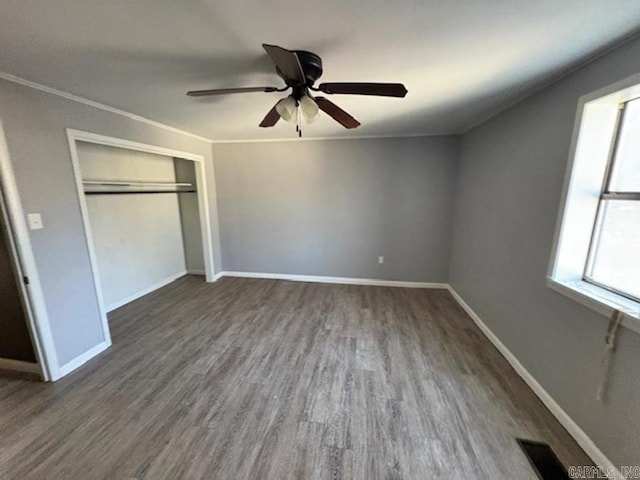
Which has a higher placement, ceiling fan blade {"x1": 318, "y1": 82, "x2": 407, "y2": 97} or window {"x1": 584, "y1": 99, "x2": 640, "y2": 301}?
ceiling fan blade {"x1": 318, "y1": 82, "x2": 407, "y2": 97}

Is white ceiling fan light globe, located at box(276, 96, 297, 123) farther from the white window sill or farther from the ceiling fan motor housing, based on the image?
the white window sill

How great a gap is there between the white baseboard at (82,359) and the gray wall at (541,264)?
405 cm

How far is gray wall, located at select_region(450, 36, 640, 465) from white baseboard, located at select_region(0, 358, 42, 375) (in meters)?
4.29

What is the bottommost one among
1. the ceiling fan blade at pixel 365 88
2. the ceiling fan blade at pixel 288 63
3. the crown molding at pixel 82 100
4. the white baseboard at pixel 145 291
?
the white baseboard at pixel 145 291

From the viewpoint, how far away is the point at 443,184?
13.6 feet

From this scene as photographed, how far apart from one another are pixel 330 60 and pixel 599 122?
1.81m

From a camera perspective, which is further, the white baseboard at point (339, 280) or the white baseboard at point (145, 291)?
the white baseboard at point (339, 280)

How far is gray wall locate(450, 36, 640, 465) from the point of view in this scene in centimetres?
150

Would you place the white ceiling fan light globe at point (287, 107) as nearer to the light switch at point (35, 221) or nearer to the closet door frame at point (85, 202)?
the closet door frame at point (85, 202)

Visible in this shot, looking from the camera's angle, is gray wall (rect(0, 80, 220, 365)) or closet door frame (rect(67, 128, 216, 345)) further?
closet door frame (rect(67, 128, 216, 345))

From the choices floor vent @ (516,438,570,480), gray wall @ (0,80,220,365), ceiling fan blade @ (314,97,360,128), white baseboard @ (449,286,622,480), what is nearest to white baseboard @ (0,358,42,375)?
gray wall @ (0,80,220,365)

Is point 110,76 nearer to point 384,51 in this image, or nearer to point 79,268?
point 79,268

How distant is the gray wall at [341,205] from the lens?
423 centimetres

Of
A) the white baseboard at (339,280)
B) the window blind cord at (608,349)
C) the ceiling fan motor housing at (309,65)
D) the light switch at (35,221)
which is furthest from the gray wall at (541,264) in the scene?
the light switch at (35,221)
